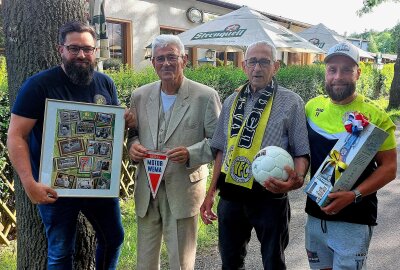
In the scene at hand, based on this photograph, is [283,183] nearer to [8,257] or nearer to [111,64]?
[8,257]

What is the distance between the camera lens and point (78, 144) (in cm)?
276

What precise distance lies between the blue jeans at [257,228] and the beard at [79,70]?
1337 mm

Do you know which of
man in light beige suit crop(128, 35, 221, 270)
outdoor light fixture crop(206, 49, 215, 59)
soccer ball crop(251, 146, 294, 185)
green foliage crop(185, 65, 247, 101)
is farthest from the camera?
outdoor light fixture crop(206, 49, 215, 59)

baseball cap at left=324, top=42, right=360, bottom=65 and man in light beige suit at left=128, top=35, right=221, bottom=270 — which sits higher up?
baseball cap at left=324, top=42, right=360, bottom=65

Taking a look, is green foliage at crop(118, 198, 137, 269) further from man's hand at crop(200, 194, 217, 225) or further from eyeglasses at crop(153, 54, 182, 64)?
eyeglasses at crop(153, 54, 182, 64)

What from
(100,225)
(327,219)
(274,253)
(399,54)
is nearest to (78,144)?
(100,225)

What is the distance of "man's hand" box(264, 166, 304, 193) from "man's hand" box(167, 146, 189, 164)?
0.69 m

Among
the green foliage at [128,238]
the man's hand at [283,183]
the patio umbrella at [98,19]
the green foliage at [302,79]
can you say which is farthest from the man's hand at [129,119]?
the green foliage at [302,79]

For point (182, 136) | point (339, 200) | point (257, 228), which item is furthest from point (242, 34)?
point (339, 200)

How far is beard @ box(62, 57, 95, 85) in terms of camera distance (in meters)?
2.72

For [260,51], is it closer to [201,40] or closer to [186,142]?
[186,142]

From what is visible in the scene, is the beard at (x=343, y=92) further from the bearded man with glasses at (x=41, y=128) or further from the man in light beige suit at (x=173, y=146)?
the bearded man with glasses at (x=41, y=128)

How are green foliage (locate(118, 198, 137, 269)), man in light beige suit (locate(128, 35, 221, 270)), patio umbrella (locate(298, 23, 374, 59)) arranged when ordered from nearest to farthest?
1. man in light beige suit (locate(128, 35, 221, 270))
2. green foliage (locate(118, 198, 137, 269))
3. patio umbrella (locate(298, 23, 374, 59))

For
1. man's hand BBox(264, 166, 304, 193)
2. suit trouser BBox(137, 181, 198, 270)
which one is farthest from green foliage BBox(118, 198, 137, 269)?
man's hand BBox(264, 166, 304, 193)
